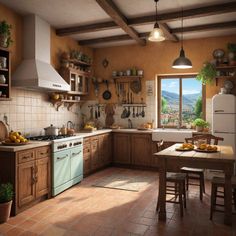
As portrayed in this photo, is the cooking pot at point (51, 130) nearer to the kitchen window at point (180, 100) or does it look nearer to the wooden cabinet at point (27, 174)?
the wooden cabinet at point (27, 174)

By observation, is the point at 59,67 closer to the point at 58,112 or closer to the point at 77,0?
the point at 58,112

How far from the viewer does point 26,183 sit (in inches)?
136

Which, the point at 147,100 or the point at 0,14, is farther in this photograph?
the point at 147,100

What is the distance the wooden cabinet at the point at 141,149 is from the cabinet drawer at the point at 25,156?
2656mm

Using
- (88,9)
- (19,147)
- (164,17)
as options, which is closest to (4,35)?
(88,9)

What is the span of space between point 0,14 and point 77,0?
1219 mm

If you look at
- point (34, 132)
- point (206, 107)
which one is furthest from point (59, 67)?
point (206, 107)

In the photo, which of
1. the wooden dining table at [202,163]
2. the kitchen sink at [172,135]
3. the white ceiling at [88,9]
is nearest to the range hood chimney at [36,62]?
the white ceiling at [88,9]

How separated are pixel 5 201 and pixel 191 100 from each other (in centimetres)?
437

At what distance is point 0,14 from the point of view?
157 inches

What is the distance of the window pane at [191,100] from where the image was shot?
19.2ft

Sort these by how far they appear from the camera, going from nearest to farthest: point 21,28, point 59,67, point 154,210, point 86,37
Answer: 1. point 154,210
2. point 21,28
3. point 59,67
4. point 86,37

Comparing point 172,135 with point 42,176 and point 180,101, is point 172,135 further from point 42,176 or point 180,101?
point 42,176

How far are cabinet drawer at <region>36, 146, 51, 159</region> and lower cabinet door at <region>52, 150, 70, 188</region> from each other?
133 millimetres
